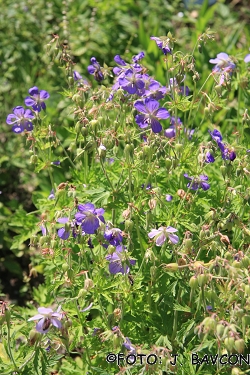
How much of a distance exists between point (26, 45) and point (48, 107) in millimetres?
919

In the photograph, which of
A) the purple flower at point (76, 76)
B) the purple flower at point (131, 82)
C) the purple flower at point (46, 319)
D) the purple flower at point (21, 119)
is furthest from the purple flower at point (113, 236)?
the purple flower at point (76, 76)

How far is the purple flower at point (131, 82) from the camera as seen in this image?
208cm

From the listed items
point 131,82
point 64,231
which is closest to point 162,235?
point 64,231

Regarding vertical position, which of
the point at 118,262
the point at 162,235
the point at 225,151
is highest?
the point at 225,151

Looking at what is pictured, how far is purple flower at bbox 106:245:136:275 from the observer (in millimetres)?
1852

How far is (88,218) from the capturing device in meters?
1.82

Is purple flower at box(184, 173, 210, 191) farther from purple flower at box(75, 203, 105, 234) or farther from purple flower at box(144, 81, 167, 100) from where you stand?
purple flower at box(75, 203, 105, 234)

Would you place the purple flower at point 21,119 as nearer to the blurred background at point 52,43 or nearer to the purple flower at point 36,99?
the purple flower at point 36,99

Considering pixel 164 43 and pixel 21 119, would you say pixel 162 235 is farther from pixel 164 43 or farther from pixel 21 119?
pixel 21 119

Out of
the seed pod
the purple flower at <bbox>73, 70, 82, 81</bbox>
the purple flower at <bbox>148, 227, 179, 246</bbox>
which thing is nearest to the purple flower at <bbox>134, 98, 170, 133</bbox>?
the purple flower at <bbox>148, 227, 179, 246</bbox>

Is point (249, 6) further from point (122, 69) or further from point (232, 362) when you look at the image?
point (232, 362)

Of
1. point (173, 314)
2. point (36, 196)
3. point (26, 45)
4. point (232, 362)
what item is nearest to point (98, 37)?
point (26, 45)

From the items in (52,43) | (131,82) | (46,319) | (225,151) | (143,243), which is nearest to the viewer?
(46,319)

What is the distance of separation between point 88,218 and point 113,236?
0.34ft
